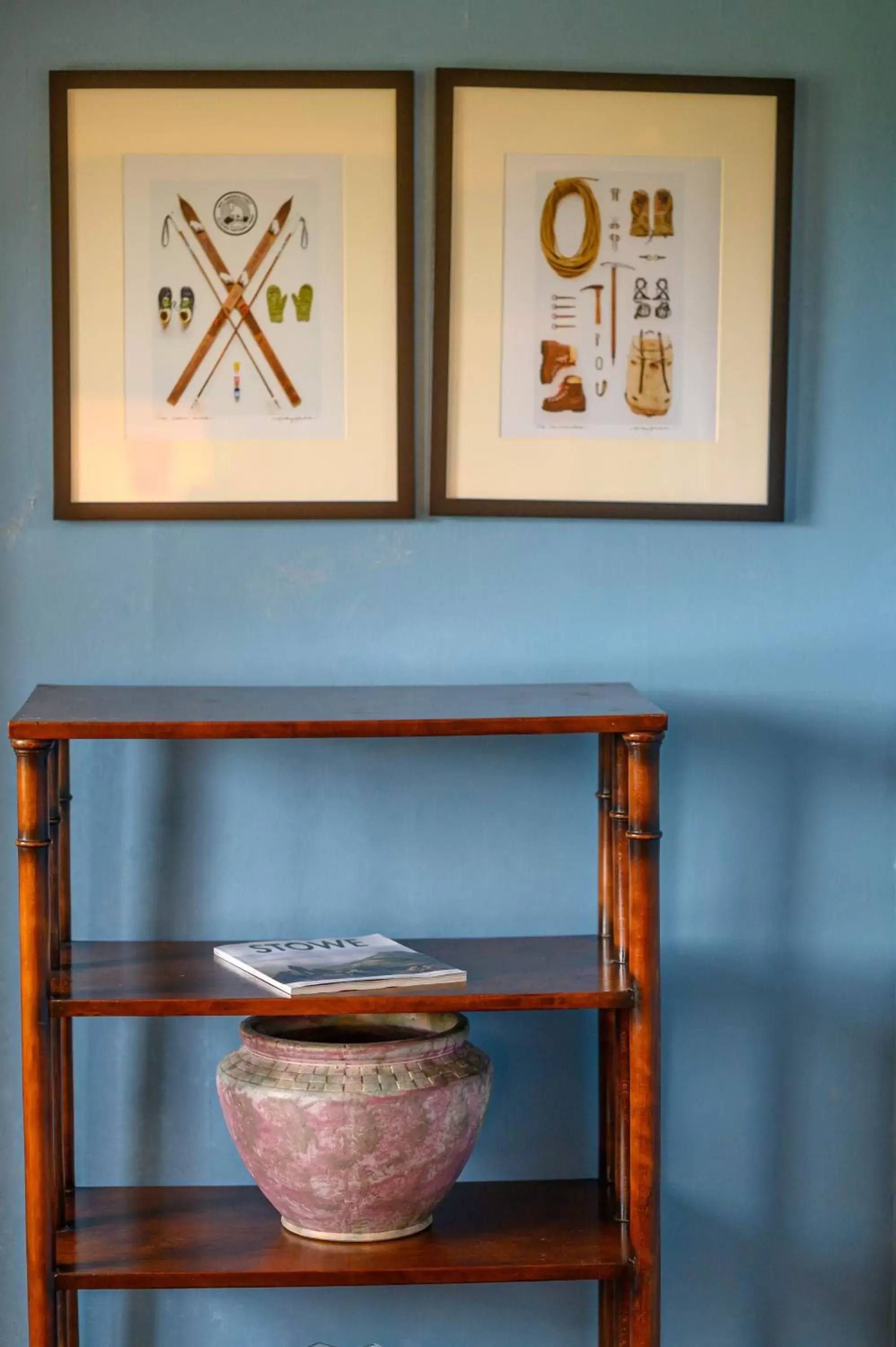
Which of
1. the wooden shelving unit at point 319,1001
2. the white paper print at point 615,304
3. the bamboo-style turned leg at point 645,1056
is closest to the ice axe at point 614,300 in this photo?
the white paper print at point 615,304

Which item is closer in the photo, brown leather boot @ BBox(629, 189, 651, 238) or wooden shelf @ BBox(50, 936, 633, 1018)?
wooden shelf @ BBox(50, 936, 633, 1018)

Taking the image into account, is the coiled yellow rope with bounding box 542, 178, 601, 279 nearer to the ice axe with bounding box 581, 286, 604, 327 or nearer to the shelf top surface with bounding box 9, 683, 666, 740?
the ice axe with bounding box 581, 286, 604, 327

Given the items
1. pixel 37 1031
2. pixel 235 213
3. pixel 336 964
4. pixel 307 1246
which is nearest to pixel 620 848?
pixel 336 964

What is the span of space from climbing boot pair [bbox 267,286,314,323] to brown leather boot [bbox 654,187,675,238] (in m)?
0.52

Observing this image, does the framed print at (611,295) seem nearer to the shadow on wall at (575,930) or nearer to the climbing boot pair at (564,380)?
the climbing boot pair at (564,380)

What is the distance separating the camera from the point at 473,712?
1760 mm

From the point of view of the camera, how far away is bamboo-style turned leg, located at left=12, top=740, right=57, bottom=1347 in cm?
170

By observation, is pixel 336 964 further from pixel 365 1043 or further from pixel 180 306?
pixel 180 306

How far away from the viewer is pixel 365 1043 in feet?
6.23

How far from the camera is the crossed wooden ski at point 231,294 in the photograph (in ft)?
6.75

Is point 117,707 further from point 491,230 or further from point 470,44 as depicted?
point 470,44

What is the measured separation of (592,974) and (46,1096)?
2.31 feet

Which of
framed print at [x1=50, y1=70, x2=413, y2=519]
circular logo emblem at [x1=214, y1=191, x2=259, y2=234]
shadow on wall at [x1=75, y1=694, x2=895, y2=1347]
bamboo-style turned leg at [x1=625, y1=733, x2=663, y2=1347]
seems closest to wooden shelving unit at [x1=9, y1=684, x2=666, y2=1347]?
bamboo-style turned leg at [x1=625, y1=733, x2=663, y2=1347]

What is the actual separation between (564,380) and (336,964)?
912mm
